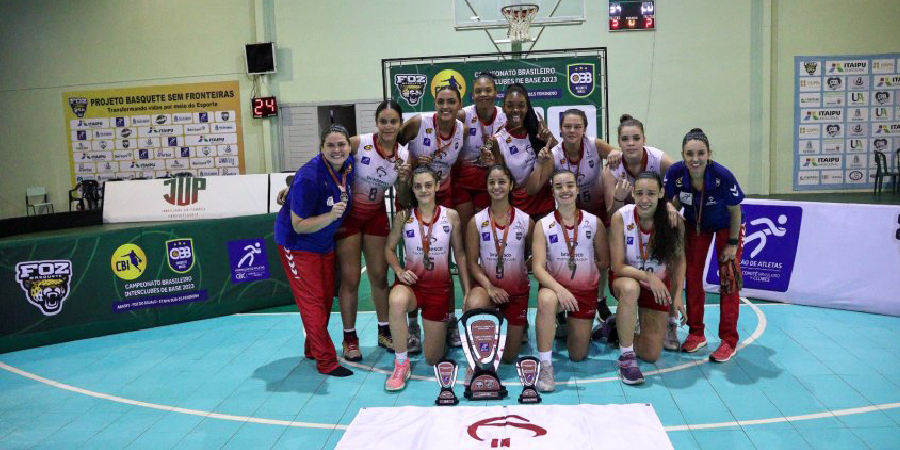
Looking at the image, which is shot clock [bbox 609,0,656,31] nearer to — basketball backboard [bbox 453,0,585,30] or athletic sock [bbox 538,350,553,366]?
basketball backboard [bbox 453,0,585,30]

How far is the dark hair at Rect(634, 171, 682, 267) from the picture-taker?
16.6 feet

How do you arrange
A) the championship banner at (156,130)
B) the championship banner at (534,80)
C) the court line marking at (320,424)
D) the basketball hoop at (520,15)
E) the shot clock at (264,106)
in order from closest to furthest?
1. the court line marking at (320,424)
2. the championship banner at (534,80)
3. the basketball hoop at (520,15)
4. the shot clock at (264,106)
5. the championship banner at (156,130)

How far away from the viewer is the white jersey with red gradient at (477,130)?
19.0 feet

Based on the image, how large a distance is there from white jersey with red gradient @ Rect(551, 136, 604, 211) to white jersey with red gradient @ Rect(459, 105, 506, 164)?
539 mm

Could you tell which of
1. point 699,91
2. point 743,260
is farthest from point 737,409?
point 699,91

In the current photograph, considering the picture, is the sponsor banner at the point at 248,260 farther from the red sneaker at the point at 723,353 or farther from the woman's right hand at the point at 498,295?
the red sneaker at the point at 723,353

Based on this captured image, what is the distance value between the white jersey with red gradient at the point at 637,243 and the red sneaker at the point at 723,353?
0.78 meters

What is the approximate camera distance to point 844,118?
14195 mm

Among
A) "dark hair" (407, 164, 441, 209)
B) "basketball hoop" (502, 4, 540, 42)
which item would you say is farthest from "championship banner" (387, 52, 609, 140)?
"dark hair" (407, 164, 441, 209)

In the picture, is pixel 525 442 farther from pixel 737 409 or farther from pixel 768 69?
pixel 768 69

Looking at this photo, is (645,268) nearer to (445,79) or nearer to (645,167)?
(645,167)

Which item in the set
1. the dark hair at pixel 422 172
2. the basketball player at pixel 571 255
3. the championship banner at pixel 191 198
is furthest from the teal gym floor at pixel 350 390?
the championship banner at pixel 191 198

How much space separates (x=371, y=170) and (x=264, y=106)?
10.6 m

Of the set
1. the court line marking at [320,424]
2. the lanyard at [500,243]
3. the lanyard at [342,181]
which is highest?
the lanyard at [342,181]
